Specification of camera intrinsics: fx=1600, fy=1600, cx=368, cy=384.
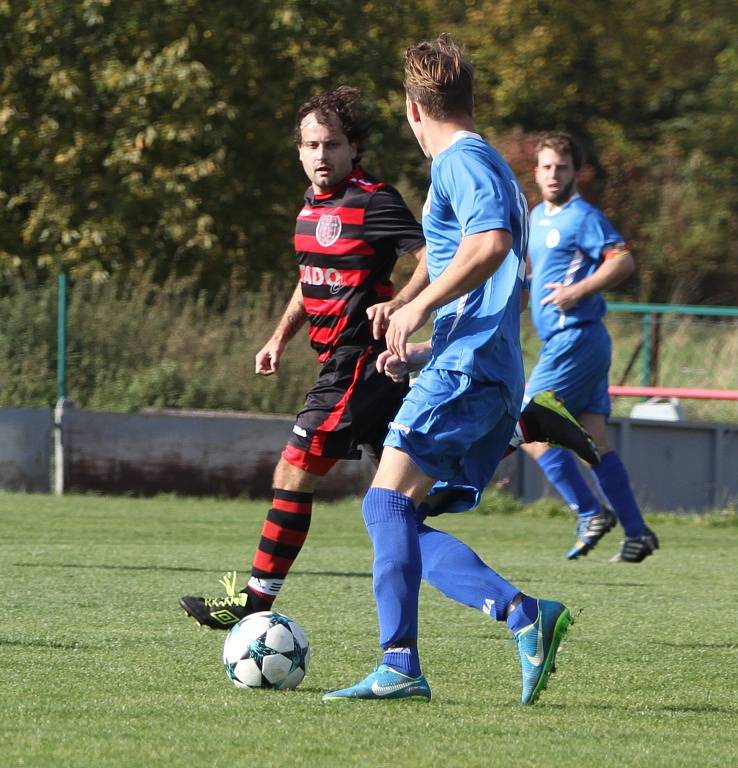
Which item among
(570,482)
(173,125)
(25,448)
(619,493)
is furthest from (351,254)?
(173,125)

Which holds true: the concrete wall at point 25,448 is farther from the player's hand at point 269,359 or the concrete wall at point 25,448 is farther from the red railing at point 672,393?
the player's hand at point 269,359

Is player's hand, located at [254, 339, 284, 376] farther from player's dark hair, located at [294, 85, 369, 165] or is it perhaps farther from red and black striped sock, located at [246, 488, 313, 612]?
player's dark hair, located at [294, 85, 369, 165]

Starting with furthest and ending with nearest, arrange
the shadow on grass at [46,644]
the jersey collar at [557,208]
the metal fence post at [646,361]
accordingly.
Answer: the metal fence post at [646,361], the jersey collar at [557,208], the shadow on grass at [46,644]

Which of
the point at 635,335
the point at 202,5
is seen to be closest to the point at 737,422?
the point at 635,335

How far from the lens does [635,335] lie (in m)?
15.3

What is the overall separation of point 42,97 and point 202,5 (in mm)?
1930

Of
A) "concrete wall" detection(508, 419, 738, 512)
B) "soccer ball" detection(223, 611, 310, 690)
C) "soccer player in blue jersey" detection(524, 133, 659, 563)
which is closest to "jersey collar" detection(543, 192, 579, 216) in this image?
"soccer player in blue jersey" detection(524, 133, 659, 563)

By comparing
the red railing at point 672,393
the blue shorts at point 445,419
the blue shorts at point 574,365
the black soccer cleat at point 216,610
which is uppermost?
the blue shorts at point 445,419

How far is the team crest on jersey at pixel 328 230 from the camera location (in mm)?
5969

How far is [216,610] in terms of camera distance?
5.73m

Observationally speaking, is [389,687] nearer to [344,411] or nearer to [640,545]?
[344,411]

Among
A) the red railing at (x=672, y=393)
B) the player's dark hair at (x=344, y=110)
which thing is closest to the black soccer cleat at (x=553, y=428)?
the player's dark hair at (x=344, y=110)

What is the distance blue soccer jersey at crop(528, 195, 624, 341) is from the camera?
29.6 ft

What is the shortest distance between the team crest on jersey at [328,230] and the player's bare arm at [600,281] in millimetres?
2947
